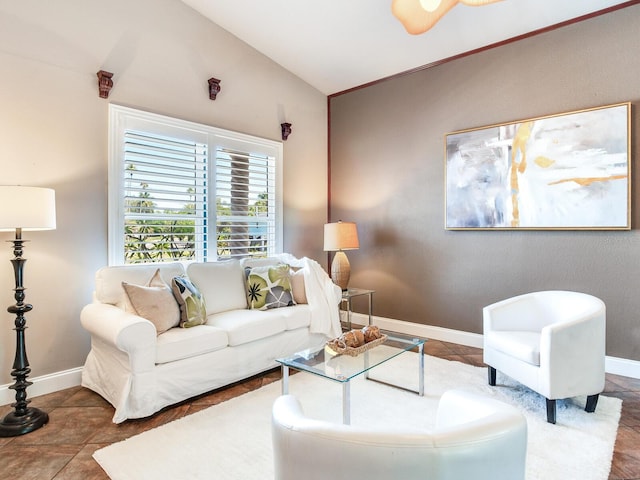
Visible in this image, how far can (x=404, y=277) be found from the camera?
4562mm

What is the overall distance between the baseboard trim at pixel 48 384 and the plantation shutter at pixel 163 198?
3.20ft

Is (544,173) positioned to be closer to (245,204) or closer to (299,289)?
(299,289)

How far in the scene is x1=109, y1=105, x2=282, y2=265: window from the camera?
11.0ft

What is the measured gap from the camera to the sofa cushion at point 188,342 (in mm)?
2602

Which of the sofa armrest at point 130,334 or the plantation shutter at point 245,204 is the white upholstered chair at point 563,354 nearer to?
the sofa armrest at point 130,334

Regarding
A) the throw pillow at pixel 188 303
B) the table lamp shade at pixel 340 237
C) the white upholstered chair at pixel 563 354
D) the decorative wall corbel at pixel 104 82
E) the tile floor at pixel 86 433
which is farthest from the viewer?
the table lamp shade at pixel 340 237

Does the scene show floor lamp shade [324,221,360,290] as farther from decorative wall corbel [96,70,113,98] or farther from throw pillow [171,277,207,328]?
decorative wall corbel [96,70,113,98]

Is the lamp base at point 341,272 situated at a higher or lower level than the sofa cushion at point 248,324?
higher

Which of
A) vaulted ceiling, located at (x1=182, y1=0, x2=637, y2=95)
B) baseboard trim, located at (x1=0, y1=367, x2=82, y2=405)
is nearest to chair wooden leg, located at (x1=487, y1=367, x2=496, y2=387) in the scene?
vaulted ceiling, located at (x1=182, y1=0, x2=637, y2=95)

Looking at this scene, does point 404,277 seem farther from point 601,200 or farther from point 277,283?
point 601,200

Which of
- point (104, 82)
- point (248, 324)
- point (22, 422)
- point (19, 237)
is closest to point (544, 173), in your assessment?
point (248, 324)

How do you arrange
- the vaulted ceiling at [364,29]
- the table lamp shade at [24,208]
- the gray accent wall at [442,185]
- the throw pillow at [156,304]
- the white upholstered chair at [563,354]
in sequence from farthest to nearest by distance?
the vaulted ceiling at [364,29] < the gray accent wall at [442,185] < the throw pillow at [156,304] < the white upholstered chair at [563,354] < the table lamp shade at [24,208]

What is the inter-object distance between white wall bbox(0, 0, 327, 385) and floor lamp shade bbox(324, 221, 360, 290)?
1.74 metres

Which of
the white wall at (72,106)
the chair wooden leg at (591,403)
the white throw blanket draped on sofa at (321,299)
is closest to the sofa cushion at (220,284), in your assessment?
the white throw blanket draped on sofa at (321,299)
